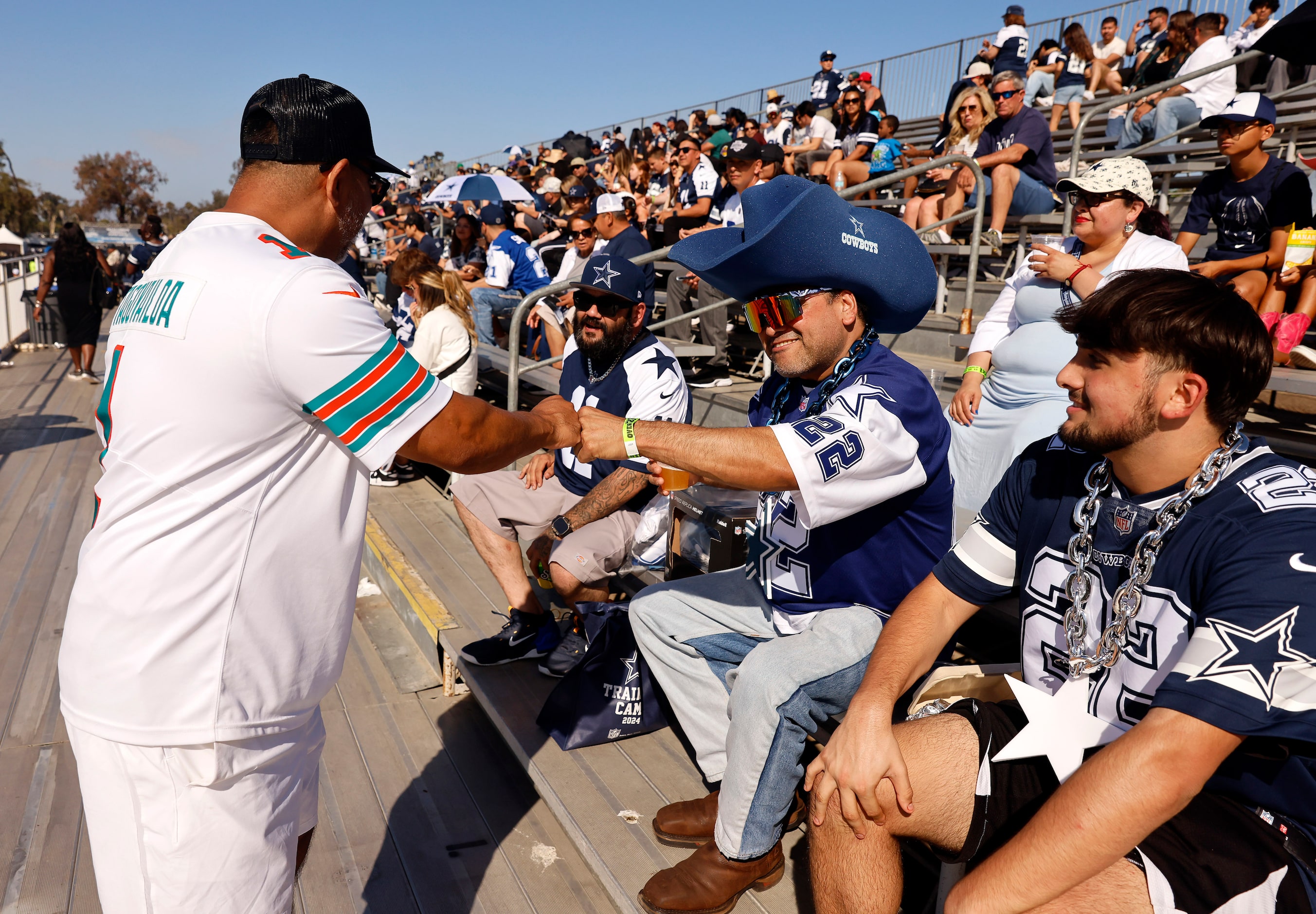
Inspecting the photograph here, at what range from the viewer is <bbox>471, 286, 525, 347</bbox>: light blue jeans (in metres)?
8.73

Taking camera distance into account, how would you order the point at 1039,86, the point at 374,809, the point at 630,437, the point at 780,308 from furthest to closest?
the point at 1039,86
the point at 374,809
the point at 780,308
the point at 630,437

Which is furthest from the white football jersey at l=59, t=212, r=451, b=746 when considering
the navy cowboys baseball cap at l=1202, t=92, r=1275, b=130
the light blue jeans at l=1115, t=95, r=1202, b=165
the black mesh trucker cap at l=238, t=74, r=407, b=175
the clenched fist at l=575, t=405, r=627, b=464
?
the light blue jeans at l=1115, t=95, r=1202, b=165

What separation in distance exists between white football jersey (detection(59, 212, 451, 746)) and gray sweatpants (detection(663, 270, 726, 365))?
5.10 m

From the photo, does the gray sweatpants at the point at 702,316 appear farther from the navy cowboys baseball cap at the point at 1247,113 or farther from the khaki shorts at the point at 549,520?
the navy cowboys baseball cap at the point at 1247,113

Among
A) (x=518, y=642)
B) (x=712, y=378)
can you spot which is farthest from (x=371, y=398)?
(x=712, y=378)

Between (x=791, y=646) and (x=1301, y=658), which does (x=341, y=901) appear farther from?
(x=1301, y=658)

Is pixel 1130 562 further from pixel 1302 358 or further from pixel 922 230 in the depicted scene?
pixel 922 230

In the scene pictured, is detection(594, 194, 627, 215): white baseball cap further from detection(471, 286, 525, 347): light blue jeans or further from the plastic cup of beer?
the plastic cup of beer

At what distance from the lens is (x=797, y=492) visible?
2197mm

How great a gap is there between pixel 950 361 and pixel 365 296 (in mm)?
5239

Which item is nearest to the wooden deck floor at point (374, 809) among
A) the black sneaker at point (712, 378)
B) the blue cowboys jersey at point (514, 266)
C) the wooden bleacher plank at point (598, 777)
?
→ the wooden bleacher plank at point (598, 777)

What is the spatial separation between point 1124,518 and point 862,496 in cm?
61

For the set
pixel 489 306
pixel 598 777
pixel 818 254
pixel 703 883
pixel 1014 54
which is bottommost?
pixel 598 777

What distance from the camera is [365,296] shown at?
1.66 m
